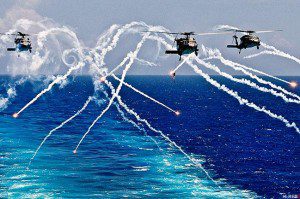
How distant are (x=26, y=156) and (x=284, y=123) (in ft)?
413

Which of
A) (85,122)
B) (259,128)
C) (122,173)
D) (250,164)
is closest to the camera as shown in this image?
(122,173)

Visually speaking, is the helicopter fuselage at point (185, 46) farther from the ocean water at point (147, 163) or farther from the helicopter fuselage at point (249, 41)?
the ocean water at point (147, 163)

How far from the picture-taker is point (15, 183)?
95.9 m

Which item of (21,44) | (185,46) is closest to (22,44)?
(21,44)

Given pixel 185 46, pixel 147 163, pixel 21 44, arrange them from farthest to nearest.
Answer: pixel 147 163, pixel 21 44, pixel 185 46

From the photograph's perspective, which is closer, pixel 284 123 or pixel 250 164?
pixel 250 164

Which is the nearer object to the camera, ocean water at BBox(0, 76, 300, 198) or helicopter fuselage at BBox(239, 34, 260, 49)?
helicopter fuselage at BBox(239, 34, 260, 49)

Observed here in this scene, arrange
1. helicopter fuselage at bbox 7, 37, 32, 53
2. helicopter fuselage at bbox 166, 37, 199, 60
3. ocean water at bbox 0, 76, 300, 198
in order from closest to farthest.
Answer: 1. helicopter fuselage at bbox 166, 37, 199, 60
2. helicopter fuselage at bbox 7, 37, 32, 53
3. ocean water at bbox 0, 76, 300, 198

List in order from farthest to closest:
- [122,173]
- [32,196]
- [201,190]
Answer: [122,173]
[201,190]
[32,196]

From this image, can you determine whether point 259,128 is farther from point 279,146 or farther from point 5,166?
point 5,166

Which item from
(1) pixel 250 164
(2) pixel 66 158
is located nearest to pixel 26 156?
(2) pixel 66 158

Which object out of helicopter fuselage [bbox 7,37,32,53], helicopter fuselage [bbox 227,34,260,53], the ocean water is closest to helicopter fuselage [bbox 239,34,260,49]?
helicopter fuselage [bbox 227,34,260,53]

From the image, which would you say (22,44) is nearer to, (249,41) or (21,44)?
(21,44)

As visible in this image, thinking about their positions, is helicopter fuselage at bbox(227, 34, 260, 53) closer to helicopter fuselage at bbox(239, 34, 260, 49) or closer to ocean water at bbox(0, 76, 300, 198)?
helicopter fuselage at bbox(239, 34, 260, 49)
